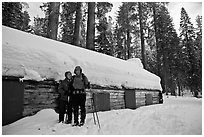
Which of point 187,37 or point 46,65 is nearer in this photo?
point 46,65

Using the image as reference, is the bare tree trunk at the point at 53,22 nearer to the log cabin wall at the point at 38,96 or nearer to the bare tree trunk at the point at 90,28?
the bare tree trunk at the point at 90,28

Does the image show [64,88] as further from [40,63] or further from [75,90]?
[40,63]

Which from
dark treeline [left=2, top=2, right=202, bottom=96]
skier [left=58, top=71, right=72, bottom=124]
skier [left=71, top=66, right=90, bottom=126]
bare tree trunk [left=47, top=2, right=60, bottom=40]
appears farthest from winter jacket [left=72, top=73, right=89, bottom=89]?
dark treeline [left=2, top=2, right=202, bottom=96]

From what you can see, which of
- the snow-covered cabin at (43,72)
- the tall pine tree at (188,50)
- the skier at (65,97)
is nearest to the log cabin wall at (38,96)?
the snow-covered cabin at (43,72)

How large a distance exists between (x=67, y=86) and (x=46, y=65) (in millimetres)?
1552

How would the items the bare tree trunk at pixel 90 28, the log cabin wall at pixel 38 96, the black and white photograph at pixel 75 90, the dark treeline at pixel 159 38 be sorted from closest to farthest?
the black and white photograph at pixel 75 90 < the log cabin wall at pixel 38 96 < the bare tree trunk at pixel 90 28 < the dark treeline at pixel 159 38

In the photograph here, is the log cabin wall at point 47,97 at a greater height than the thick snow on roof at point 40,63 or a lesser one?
lesser

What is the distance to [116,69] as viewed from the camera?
33.2 ft

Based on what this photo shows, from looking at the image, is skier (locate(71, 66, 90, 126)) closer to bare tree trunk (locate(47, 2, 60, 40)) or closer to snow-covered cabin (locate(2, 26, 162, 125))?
snow-covered cabin (locate(2, 26, 162, 125))

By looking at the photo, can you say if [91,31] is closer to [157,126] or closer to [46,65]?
[46,65]

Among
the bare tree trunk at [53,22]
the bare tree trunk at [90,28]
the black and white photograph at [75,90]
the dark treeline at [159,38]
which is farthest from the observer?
the dark treeline at [159,38]

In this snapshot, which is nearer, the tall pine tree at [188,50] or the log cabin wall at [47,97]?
the log cabin wall at [47,97]

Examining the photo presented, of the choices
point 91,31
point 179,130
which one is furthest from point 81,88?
point 91,31

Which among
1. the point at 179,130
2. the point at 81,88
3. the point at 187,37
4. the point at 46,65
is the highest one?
the point at 187,37
